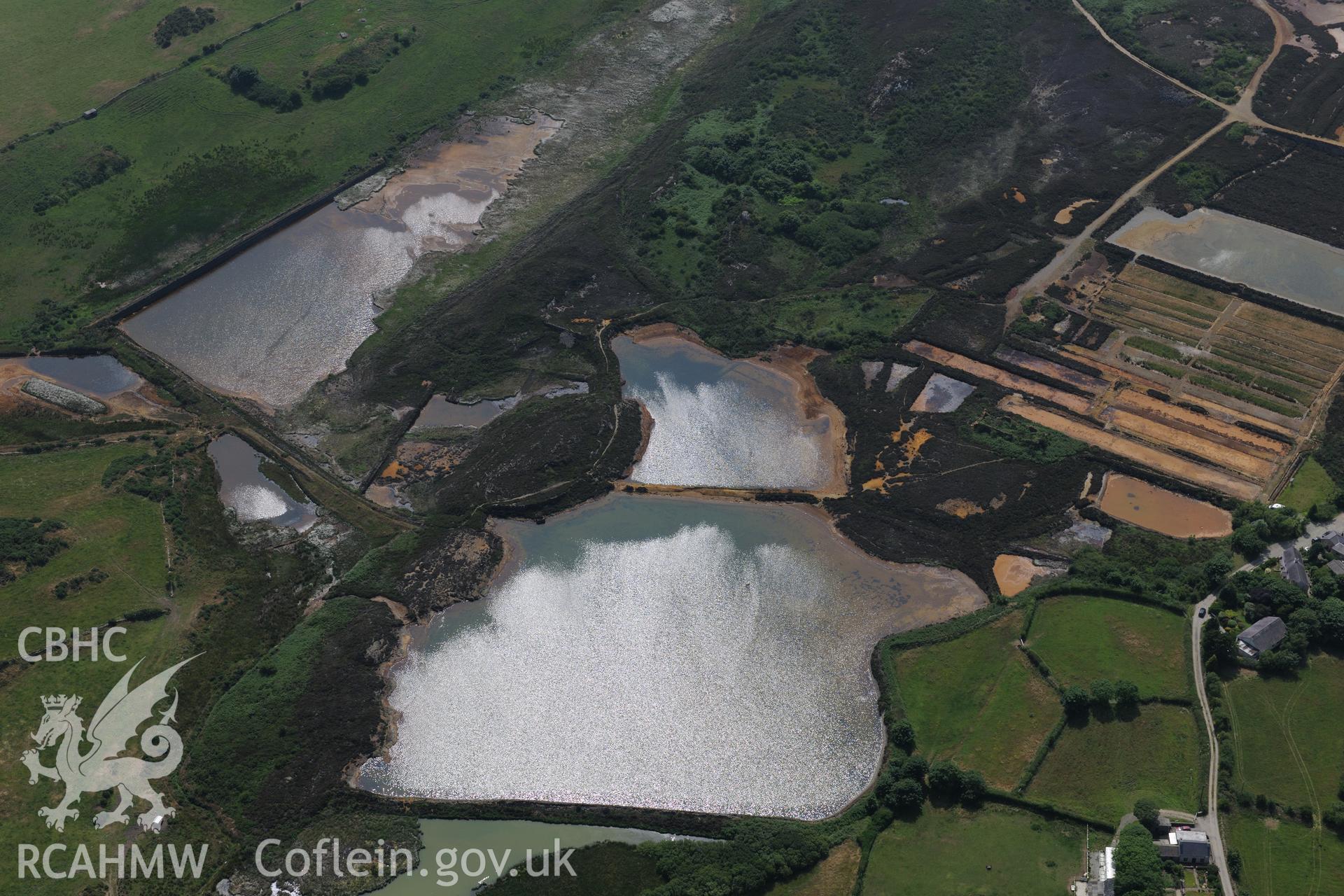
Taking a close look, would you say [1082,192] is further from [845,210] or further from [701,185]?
[701,185]

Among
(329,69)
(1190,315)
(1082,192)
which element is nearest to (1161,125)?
(1082,192)

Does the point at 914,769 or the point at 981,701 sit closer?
the point at 914,769

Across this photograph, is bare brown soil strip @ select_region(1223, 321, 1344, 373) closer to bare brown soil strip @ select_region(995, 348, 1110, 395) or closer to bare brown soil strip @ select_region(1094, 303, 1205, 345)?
bare brown soil strip @ select_region(1094, 303, 1205, 345)

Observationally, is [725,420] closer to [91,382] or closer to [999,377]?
[999,377]

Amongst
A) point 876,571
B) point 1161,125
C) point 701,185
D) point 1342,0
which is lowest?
point 876,571

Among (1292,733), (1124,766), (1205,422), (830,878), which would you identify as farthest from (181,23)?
(1292,733)

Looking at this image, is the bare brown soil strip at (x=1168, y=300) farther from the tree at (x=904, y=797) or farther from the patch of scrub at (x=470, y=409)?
the tree at (x=904, y=797)

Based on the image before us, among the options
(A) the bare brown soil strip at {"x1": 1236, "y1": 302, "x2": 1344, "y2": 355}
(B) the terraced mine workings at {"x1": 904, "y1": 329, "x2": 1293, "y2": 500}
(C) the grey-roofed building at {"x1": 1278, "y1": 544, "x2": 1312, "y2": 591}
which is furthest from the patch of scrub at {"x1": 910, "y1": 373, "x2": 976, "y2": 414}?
(A) the bare brown soil strip at {"x1": 1236, "y1": 302, "x2": 1344, "y2": 355}
